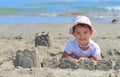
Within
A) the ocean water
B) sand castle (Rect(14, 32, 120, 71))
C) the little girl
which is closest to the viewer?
sand castle (Rect(14, 32, 120, 71))

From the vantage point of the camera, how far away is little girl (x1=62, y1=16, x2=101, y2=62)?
505 cm

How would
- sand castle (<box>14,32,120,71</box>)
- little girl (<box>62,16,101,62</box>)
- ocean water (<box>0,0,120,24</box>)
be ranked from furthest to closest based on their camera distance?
ocean water (<box>0,0,120,24</box>) < little girl (<box>62,16,101,62</box>) < sand castle (<box>14,32,120,71</box>)

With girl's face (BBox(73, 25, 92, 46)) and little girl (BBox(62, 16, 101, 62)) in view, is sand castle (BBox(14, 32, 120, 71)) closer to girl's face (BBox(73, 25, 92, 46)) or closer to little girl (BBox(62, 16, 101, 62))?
little girl (BBox(62, 16, 101, 62))

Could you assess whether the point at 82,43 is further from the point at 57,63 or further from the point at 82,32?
the point at 57,63

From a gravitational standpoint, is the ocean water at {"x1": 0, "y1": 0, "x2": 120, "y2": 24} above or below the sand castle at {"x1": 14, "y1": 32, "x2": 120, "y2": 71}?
above

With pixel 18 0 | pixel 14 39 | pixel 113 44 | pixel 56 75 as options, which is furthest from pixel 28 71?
pixel 18 0

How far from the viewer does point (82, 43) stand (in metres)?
5.20

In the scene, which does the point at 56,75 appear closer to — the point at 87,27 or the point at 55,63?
the point at 55,63

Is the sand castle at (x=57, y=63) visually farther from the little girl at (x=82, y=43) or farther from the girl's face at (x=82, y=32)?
the girl's face at (x=82, y=32)

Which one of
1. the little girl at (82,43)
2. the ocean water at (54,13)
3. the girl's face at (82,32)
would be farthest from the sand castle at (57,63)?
the ocean water at (54,13)

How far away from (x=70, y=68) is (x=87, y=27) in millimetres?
623

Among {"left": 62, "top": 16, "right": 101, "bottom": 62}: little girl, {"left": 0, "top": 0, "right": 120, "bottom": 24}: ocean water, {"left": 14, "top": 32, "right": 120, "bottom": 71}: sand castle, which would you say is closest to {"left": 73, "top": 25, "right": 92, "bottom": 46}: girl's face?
{"left": 62, "top": 16, "right": 101, "bottom": 62}: little girl

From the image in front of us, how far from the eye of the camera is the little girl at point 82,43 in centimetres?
505

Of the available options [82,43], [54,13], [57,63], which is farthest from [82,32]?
[54,13]
